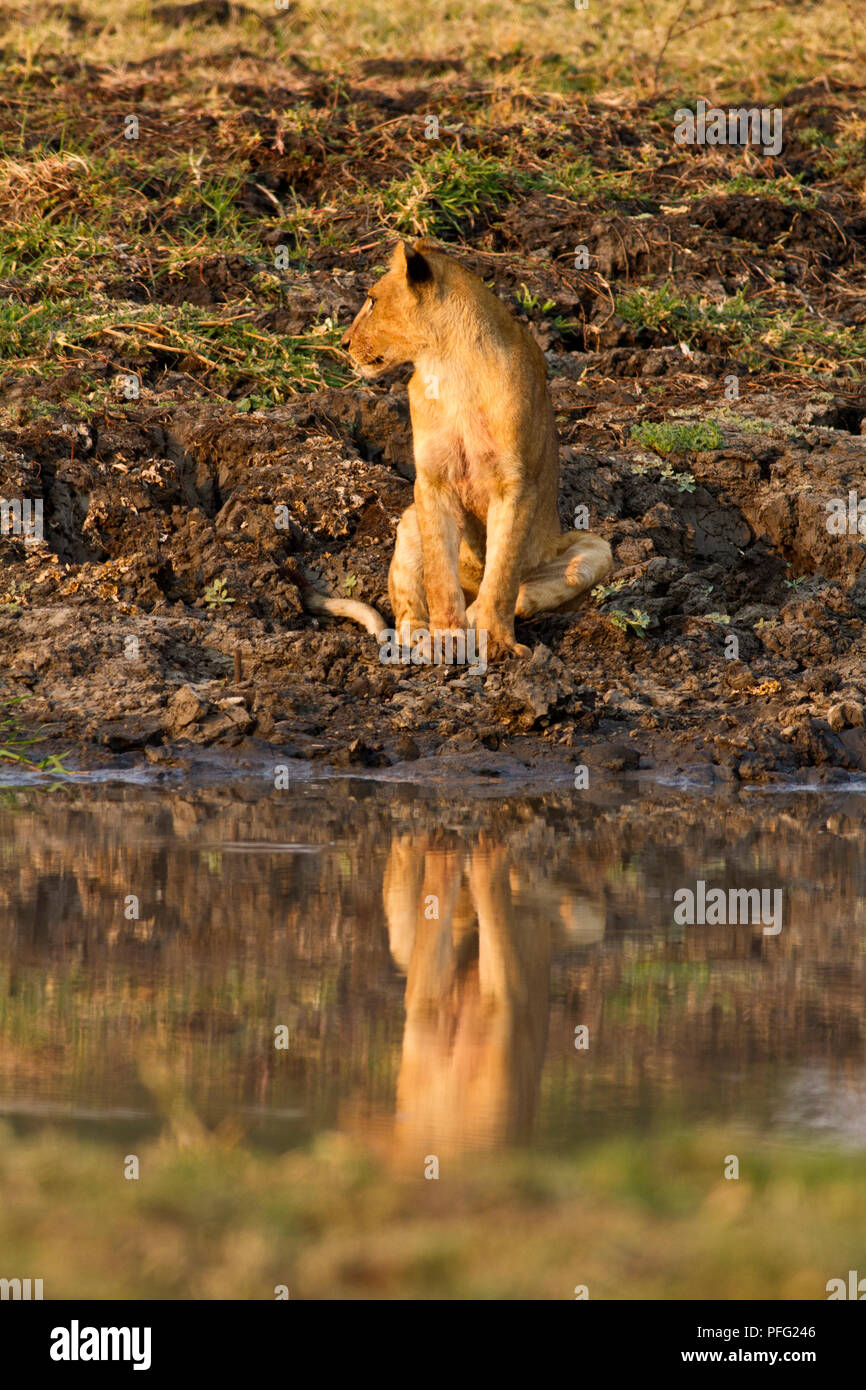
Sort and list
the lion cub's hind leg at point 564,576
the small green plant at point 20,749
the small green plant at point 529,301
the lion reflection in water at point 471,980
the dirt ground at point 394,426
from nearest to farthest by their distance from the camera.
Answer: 1. the lion reflection in water at point 471,980
2. the small green plant at point 20,749
3. the dirt ground at point 394,426
4. the lion cub's hind leg at point 564,576
5. the small green plant at point 529,301

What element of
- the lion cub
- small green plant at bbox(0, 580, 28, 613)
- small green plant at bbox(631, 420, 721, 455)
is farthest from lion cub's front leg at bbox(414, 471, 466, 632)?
small green plant at bbox(631, 420, 721, 455)

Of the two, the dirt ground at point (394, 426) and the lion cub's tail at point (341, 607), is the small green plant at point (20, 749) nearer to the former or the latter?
the dirt ground at point (394, 426)

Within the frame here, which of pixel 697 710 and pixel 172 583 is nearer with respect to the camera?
pixel 697 710


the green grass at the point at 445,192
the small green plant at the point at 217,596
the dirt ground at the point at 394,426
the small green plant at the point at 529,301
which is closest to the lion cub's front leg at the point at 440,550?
the dirt ground at the point at 394,426

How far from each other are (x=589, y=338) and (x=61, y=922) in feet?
30.1

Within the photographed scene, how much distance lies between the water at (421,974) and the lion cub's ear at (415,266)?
327 cm

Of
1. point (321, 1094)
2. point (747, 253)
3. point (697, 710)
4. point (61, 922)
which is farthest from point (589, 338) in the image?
point (321, 1094)

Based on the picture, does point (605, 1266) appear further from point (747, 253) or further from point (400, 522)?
point (747, 253)

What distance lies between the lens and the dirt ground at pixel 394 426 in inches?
324

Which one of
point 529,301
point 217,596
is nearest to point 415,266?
point 217,596

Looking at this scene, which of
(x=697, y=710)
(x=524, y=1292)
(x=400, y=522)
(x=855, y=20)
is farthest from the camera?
(x=855, y=20)

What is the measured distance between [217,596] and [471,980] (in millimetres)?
5453

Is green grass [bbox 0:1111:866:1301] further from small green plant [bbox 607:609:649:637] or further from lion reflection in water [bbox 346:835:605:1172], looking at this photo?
small green plant [bbox 607:609:649:637]

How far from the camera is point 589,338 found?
12.9 metres
